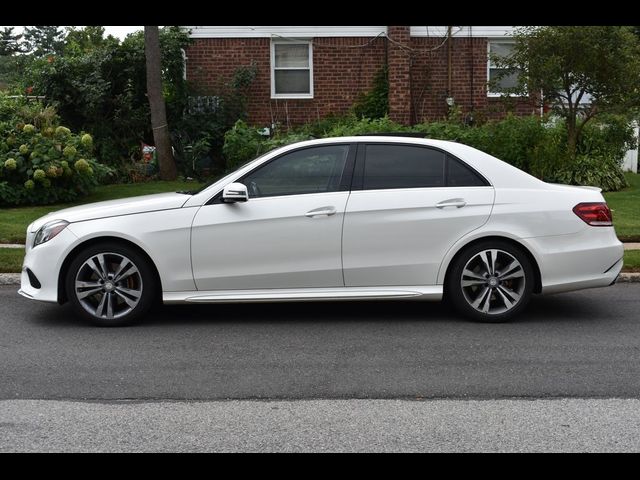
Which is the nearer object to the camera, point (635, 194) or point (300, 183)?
point (300, 183)

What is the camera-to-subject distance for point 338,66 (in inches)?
835

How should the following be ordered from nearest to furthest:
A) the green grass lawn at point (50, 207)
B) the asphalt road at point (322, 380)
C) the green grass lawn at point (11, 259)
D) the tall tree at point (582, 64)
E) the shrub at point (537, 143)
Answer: the asphalt road at point (322, 380)
the green grass lawn at point (11, 259)
the green grass lawn at point (50, 207)
the tall tree at point (582, 64)
the shrub at point (537, 143)

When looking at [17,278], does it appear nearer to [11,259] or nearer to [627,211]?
[11,259]

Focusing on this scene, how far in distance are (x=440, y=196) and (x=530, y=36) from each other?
982 cm

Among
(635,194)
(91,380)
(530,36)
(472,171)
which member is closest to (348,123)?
(530,36)

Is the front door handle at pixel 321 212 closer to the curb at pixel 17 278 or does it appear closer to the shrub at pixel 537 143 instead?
the curb at pixel 17 278

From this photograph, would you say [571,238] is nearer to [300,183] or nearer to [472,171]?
[472,171]

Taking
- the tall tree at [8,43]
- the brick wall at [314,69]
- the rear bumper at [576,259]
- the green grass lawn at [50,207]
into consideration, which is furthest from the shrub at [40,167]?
the tall tree at [8,43]

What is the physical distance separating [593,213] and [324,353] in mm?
2730

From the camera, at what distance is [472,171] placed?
7801 mm

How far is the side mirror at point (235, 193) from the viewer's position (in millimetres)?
7465

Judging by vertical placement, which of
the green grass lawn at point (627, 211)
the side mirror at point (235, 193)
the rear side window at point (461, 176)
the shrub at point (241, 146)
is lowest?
the green grass lawn at point (627, 211)

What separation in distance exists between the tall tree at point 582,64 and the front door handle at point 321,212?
967cm

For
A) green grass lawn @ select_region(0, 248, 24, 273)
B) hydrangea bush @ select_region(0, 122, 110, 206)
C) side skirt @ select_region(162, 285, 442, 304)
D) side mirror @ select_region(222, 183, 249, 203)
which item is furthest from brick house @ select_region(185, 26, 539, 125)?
side mirror @ select_region(222, 183, 249, 203)
